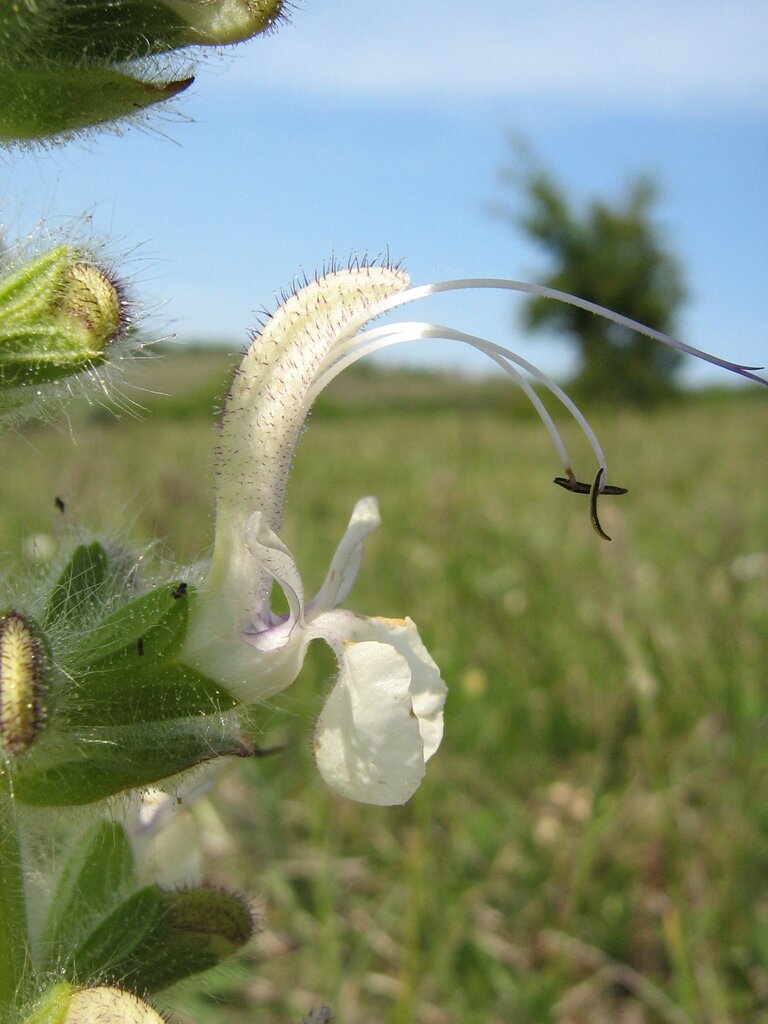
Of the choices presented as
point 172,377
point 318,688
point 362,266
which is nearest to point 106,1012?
point 362,266

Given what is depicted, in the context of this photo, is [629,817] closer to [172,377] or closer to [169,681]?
[169,681]

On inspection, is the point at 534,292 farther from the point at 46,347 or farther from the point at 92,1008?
the point at 92,1008

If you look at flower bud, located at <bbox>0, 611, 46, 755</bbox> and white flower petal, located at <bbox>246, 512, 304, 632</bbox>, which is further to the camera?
white flower petal, located at <bbox>246, 512, 304, 632</bbox>

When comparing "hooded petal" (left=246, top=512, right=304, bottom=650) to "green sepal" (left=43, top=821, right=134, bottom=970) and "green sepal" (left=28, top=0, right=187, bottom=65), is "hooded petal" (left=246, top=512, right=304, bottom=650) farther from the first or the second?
"green sepal" (left=28, top=0, right=187, bottom=65)

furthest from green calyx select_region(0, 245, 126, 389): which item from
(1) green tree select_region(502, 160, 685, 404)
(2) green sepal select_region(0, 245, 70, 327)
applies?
(1) green tree select_region(502, 160, 685, 404)

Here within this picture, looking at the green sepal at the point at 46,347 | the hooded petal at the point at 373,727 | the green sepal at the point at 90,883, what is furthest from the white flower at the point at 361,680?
the green sepal at the point at 90,883

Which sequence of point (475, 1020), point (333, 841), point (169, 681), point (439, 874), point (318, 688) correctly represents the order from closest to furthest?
point (169, 681), point (475, 1020), point (439, 874), point (333, 841), point (318, 688)
